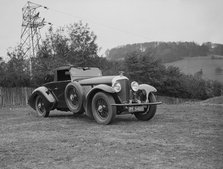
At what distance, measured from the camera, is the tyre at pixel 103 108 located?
8922 millimetres

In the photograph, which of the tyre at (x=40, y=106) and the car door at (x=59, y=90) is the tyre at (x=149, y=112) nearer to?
the car door at (x=59, y=90)

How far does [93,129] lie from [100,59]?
19.7 m

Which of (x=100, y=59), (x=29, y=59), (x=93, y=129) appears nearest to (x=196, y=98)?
(x=100, y=59)

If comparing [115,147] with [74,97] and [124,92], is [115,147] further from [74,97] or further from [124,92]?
Answer: [74,97]

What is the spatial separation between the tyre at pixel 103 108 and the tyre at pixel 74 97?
591 mm

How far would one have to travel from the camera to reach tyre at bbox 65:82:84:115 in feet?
32.4

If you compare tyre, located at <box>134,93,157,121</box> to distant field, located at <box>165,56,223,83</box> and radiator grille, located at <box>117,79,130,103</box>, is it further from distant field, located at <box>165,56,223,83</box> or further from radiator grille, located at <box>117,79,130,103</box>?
distant field, located at <box>165,56,223,83</box>

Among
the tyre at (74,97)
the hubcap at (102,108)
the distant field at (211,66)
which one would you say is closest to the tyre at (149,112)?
the hubcap at (102,108)

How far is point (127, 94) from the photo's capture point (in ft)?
30.4

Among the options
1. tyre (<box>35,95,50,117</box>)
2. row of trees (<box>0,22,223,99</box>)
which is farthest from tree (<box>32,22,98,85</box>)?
tyre (<box>35,95,50,117</box>)

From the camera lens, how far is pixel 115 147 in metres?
5.85

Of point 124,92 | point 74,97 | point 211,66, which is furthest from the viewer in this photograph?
point 74,97

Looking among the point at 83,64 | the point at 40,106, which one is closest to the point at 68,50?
the point at 83,64

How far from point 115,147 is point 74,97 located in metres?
4.65
